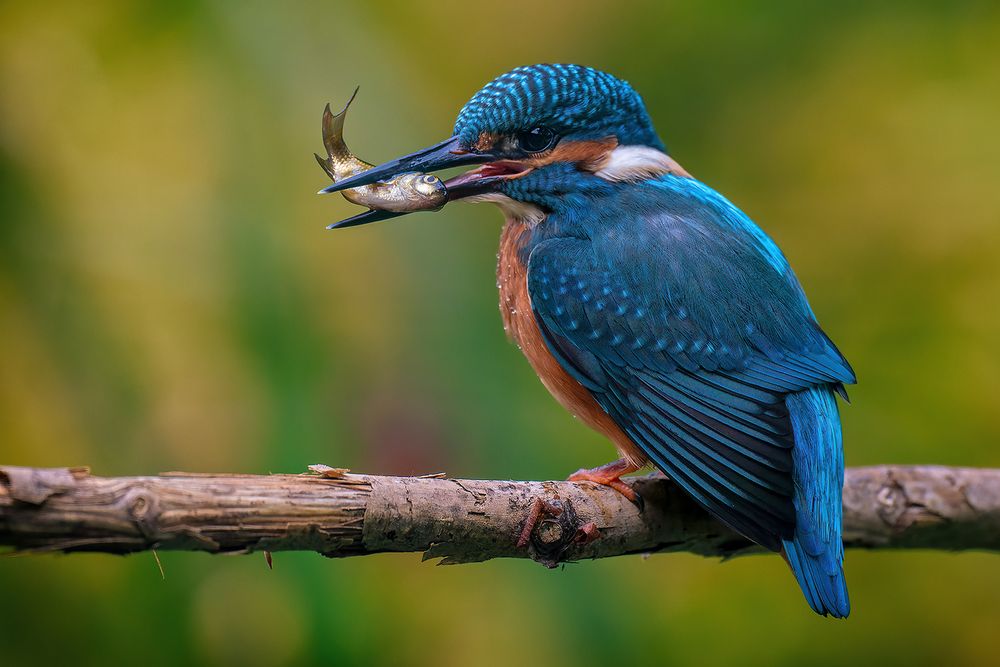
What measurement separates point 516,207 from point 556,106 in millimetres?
288

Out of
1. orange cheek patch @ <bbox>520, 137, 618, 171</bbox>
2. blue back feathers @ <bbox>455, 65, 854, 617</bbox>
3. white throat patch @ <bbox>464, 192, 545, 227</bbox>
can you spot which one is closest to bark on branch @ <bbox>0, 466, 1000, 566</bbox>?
blue back feathers @ <bbox>455, 65, 854, 617</bbox>

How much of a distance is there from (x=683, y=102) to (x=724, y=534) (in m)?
1.98

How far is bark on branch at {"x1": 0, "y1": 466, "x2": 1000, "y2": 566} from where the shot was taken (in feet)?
4.40

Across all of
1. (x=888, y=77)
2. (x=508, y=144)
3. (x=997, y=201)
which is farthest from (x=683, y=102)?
(x=508, y=144)

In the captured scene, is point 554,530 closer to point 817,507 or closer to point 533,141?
point 817,507

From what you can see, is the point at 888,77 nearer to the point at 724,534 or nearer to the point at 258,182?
the point at 724,534

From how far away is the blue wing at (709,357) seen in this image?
2.13m

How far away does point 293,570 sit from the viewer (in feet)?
7.67

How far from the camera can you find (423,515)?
1771mm

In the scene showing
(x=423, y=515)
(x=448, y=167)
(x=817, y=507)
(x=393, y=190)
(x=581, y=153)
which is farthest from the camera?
(x=581, y=153)

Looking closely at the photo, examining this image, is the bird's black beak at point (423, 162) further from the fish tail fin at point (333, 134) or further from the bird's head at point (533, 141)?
the fish tail fin at point (333, 134)

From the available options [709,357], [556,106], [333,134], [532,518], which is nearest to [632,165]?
[556,106]

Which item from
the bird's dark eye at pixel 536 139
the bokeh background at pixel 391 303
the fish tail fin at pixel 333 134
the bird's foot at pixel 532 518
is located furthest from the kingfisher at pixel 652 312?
the bird's foot at pixel 532 518

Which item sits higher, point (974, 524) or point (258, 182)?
point (258, 182)
